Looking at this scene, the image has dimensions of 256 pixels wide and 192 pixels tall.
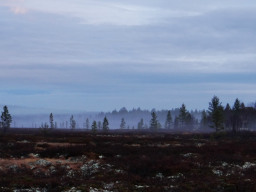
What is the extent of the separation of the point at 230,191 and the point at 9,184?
47.3ft

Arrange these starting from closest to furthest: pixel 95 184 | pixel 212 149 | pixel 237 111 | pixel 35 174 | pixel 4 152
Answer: pixel 95 184
pixel 35 174
pixel 4 152
pixel 212 149
pixel 237 111

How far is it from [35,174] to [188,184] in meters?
13.0

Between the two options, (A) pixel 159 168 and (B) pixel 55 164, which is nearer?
(A) pixel 159 168

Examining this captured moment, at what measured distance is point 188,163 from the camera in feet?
98.4

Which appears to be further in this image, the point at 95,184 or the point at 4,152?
the point at 4,152

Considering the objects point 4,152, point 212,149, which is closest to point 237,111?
point 212,149

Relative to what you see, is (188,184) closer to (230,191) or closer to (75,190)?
(230,191)

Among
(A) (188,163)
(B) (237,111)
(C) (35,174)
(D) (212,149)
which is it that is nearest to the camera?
(C) (35,174)

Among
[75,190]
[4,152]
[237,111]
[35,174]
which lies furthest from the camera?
[237,111]

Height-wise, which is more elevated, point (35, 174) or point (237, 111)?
point (237, 111)

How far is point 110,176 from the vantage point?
25.0m

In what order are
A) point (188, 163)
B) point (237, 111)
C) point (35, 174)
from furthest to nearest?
point (237, 111) → point (188, 163) → point (35, 174)

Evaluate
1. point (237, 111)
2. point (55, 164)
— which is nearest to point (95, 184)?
point (55, 164)

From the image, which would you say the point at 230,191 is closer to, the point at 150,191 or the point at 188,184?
the point at 188,184
